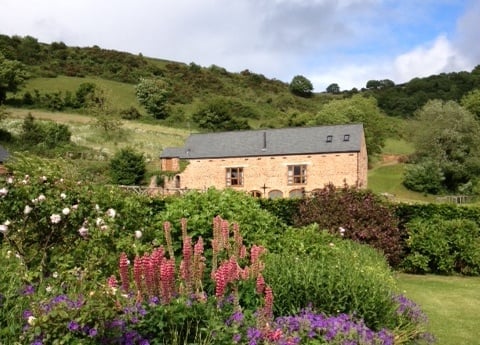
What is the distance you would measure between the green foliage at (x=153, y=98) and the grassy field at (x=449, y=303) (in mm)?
52642

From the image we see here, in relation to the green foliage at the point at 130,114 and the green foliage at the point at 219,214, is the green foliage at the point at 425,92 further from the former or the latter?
the green foliage at the point at 219,214

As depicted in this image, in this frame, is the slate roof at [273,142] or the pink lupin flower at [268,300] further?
the slate roof at [273,142]

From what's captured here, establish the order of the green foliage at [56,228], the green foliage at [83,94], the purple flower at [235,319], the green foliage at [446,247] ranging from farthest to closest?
the green foliage at [83,94]
the green foliage at [446,247]
the green foliage at [56,228]
the purple flower at [235,319]

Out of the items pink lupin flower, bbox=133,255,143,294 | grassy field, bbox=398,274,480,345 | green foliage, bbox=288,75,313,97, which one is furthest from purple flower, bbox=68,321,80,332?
green foliage, bbox=288,75,313,97

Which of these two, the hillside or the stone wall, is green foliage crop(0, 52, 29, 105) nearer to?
the hillside

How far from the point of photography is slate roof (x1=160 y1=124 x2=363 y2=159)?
1272 inches

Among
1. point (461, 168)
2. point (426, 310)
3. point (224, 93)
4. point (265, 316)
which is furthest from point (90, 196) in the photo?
point (224, 93)

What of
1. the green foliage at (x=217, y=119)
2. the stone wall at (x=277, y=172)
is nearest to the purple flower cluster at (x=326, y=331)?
the stone wall at (x=277, y=172)

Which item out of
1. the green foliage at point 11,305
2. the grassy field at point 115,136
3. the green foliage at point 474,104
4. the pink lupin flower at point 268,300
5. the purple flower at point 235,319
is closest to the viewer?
the green foliage at point 11,305

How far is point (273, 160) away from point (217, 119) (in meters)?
27.0

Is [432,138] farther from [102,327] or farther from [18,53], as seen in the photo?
[18,53]

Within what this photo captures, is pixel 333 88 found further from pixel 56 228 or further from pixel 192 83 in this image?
pixel 56 228

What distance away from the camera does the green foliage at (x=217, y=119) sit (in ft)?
195

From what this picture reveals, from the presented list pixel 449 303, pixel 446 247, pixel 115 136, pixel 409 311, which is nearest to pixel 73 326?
pixel 409 311
